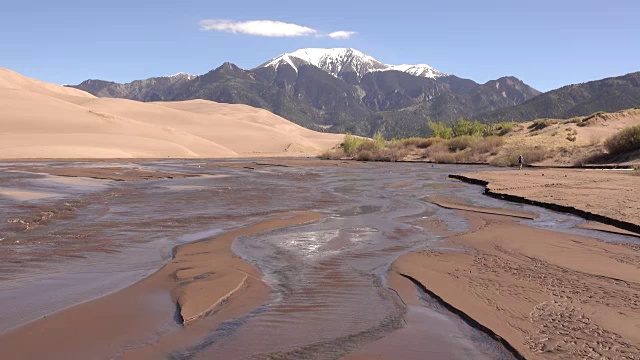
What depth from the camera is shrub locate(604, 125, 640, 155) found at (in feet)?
144

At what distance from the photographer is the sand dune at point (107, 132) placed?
230ft

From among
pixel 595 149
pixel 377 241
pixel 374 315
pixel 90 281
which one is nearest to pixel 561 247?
pixel 377 241

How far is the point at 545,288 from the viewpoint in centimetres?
827

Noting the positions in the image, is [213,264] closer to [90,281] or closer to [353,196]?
[90,281]

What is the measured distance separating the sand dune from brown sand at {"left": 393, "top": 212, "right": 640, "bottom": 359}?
61959 mm

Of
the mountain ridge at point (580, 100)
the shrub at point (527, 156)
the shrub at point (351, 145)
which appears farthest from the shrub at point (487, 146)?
the mountain ridge at point (580, 100)

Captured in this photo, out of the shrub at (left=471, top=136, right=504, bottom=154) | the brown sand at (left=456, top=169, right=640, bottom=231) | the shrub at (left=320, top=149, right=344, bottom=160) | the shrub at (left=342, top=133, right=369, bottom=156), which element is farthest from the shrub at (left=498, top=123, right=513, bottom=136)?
the brown sand at (left=456, top=169, right=640, bottom=231)

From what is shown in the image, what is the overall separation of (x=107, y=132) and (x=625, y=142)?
76.3 m

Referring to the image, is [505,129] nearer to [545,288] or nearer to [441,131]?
[441,131]

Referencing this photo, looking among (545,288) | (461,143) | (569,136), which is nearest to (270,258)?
(545,288)

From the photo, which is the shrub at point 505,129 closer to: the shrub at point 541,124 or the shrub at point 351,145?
the shrub at point 541,124

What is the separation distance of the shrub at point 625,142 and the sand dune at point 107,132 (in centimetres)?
5591

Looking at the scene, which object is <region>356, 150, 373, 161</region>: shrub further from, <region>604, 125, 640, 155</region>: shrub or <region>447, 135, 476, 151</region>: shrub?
<region>604, 125, 640, 155</region>: shrub

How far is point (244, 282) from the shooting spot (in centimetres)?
867
